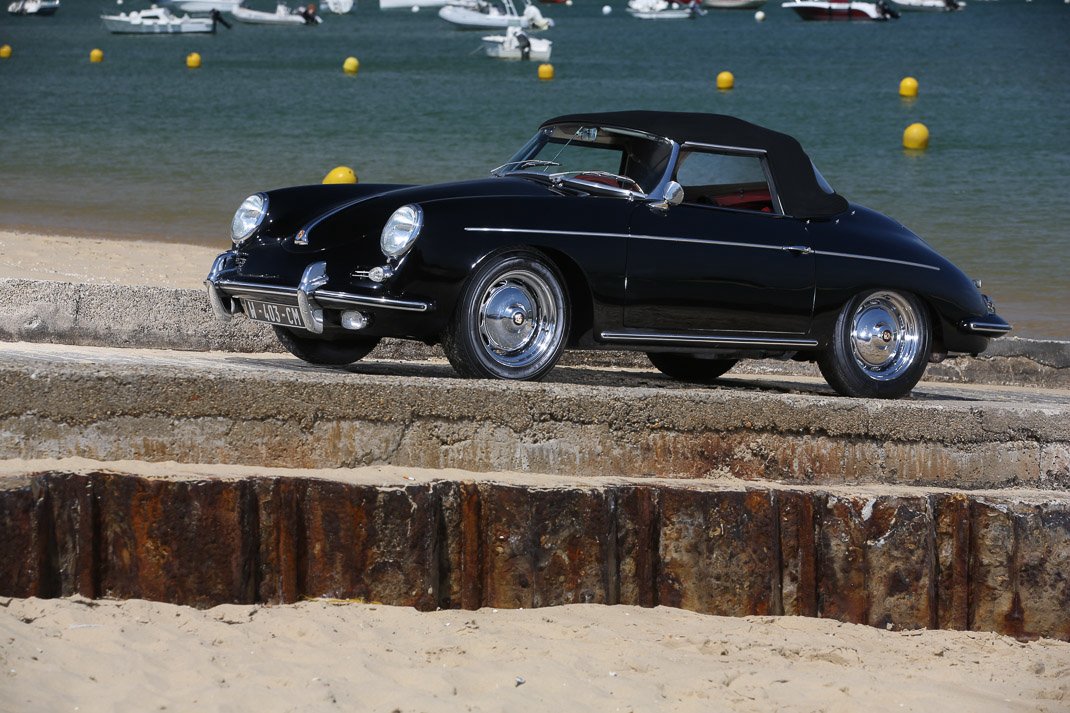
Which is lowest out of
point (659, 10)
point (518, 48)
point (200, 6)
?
point (518, 48)

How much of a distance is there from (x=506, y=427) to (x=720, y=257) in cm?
185

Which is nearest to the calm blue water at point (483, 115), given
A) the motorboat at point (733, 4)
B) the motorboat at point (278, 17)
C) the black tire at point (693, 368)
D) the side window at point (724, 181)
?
the motorboat at point (278, 17)

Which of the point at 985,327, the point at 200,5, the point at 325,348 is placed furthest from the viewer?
the point at 200,5

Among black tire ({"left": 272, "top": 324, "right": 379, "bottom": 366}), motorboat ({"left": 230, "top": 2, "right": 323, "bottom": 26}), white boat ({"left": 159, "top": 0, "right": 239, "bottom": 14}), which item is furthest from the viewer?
white boat ({"left": 159, "top": 0, "right": 239, "bottom": 14})

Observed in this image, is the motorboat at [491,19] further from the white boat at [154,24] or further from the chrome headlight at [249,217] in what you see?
the chrome headlight at [249,217]

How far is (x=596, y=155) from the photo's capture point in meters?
7.66

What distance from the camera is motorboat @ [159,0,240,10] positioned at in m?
115

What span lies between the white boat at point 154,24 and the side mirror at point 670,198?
9282cm

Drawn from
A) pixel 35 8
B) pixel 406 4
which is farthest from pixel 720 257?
pixel 35 8

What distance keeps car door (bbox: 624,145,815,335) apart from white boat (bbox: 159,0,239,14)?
Result: 111 meters

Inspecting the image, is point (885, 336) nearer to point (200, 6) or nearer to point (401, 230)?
point (401, 230)

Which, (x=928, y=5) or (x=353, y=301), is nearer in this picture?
(x=353, y=301)

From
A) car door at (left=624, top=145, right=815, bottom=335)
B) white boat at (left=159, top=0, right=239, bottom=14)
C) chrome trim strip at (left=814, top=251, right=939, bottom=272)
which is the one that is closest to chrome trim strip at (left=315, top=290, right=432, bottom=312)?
car door at (left=624, top=145, right=815, bottom=335)

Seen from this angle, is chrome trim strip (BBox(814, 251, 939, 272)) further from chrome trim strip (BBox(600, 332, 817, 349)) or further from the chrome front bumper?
the chrome front bumper
